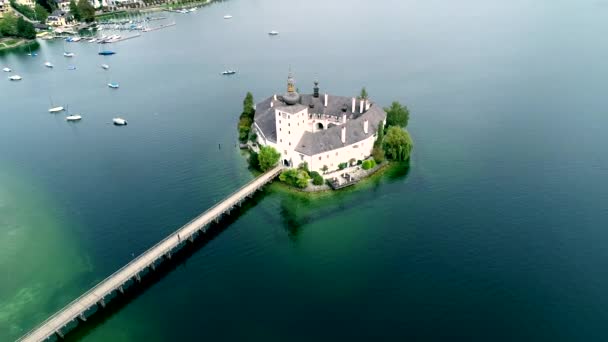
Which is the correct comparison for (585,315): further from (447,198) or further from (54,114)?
(54,114)

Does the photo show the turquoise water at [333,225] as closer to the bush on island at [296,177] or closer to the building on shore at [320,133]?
the bush on island at [296,177]

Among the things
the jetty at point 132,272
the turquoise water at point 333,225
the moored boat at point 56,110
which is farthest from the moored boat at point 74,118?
the jetty at point 132,272

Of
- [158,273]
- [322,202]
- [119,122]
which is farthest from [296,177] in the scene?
[119,122]

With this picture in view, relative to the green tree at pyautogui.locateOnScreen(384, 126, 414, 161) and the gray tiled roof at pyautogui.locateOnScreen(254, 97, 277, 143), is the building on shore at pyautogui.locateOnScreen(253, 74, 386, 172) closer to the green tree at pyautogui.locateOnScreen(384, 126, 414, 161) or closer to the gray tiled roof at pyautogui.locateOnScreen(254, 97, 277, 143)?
the gray tiled roof at pyautogui.locateOnScreen(254, 97, 277, 143)

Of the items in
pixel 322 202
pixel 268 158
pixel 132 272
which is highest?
pixel 268 158

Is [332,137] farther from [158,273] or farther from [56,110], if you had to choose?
[56,110]

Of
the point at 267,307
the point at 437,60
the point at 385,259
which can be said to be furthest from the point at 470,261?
the point at 437,60

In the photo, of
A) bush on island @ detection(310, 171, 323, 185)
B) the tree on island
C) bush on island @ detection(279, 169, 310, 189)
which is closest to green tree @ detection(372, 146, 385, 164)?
bush on island @ detection(310, 171, 323, 185)
